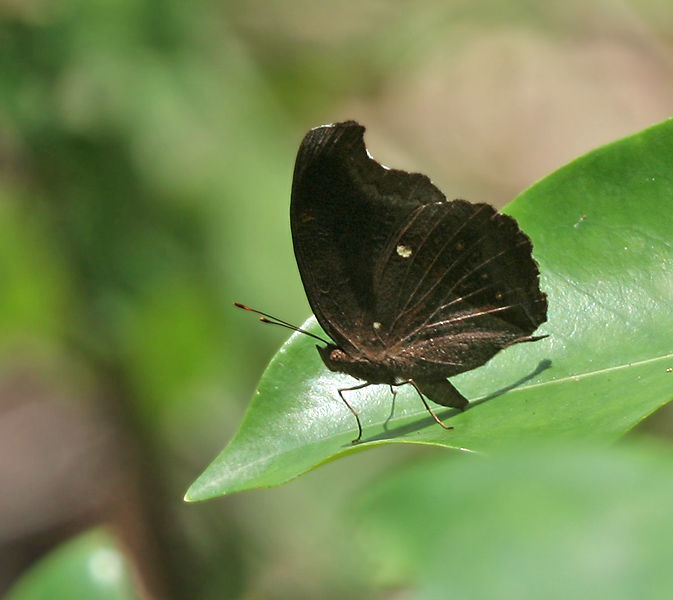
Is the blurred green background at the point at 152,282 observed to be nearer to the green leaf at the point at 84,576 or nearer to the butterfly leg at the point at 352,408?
the butterfly leg at the point at 352,408

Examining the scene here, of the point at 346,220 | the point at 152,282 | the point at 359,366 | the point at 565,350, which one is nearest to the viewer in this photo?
the point at 565,350

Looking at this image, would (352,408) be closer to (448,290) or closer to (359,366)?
(359,366)

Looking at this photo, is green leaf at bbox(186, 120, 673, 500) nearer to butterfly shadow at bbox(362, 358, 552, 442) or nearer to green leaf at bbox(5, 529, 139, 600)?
butterfly shadow at bbox(362, 358, 552, 442)

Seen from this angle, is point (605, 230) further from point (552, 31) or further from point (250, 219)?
point (552, 31)

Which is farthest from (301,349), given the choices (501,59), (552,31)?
(501,59)

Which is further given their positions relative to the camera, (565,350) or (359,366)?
(359,366)

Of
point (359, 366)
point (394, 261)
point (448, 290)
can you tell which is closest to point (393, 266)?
point (394, 261)
